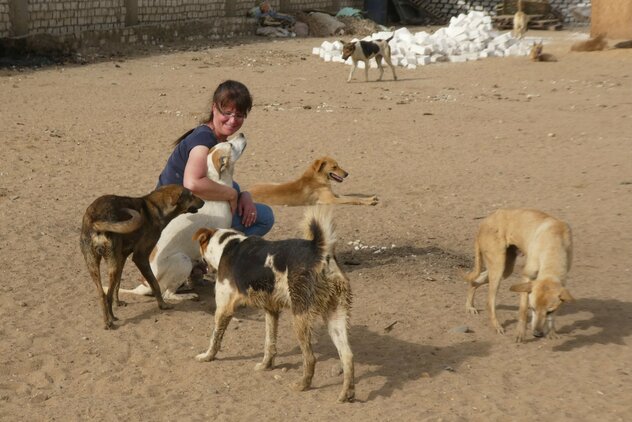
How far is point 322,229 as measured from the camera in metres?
4.92

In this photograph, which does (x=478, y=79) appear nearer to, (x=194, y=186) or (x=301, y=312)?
(x=194, y=186)

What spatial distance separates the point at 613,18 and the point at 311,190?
15.6m

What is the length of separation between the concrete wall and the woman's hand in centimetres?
1817

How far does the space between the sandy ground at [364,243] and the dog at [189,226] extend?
27cm

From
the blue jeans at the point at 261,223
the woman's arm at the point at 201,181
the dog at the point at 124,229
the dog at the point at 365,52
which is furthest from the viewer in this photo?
the dog at the point at 365,52

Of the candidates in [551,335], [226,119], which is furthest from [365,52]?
[551,335]

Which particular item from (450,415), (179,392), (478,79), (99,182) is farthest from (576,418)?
(478,79)

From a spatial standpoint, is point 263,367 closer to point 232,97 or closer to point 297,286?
point 297,286

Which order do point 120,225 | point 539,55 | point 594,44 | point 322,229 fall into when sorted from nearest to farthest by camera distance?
point 322,229, point 120,225, point 539,55, point 594,44

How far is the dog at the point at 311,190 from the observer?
952 centimetres

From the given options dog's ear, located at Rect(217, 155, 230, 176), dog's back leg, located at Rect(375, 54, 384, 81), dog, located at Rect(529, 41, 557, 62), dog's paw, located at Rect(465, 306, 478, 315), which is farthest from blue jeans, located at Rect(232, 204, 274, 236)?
dog, located at Rect(529, 41, 557, 62)

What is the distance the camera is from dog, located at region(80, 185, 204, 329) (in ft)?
19.3

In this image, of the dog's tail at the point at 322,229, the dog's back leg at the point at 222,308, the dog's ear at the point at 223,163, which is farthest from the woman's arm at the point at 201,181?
the dog's tail at the point at 322,229

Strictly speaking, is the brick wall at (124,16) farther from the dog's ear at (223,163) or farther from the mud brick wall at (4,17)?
the dog's ear at (223,163)
